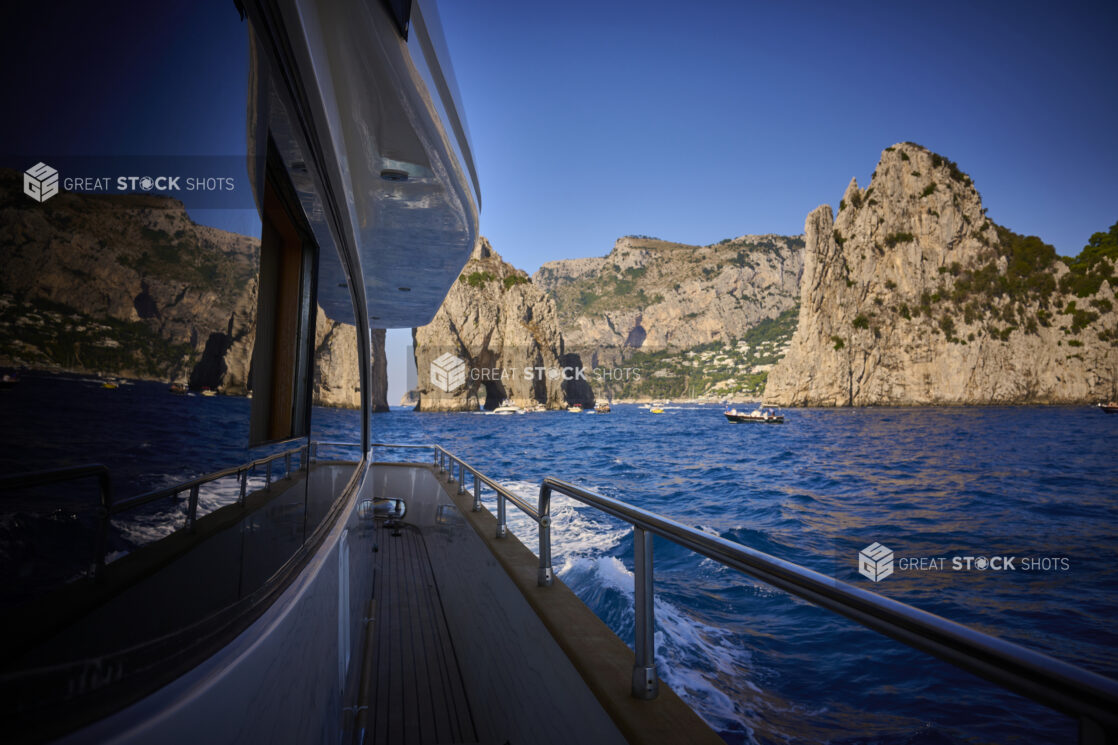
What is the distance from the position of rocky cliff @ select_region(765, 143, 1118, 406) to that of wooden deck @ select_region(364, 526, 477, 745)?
5185cm

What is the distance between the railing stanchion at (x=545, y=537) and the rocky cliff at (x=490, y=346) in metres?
45.1

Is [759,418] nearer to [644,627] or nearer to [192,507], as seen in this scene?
[644,627]

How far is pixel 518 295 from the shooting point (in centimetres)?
5350

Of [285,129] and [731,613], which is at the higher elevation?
[285,129]

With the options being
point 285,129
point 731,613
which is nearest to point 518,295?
point 731,613

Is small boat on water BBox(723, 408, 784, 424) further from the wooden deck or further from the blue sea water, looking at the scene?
the wooden deck

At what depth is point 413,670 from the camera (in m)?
2.76

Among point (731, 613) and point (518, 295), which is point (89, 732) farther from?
point (518, 295)

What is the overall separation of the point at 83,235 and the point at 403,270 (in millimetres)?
3144

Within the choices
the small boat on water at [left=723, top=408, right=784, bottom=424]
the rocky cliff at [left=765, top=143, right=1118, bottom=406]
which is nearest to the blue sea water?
the small boat on water at [left=723, top=408, right=784, bottom=424]

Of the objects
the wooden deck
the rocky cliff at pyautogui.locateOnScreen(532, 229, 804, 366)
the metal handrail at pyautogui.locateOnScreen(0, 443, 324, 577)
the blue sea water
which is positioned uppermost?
the rocky cliff at pyautogui.locateOnScreen(532, 229, 804, 366)

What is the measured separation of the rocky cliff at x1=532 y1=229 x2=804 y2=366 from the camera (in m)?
96.5

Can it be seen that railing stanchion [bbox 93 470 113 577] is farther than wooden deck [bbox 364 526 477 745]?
No

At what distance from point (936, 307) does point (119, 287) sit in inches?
2293
